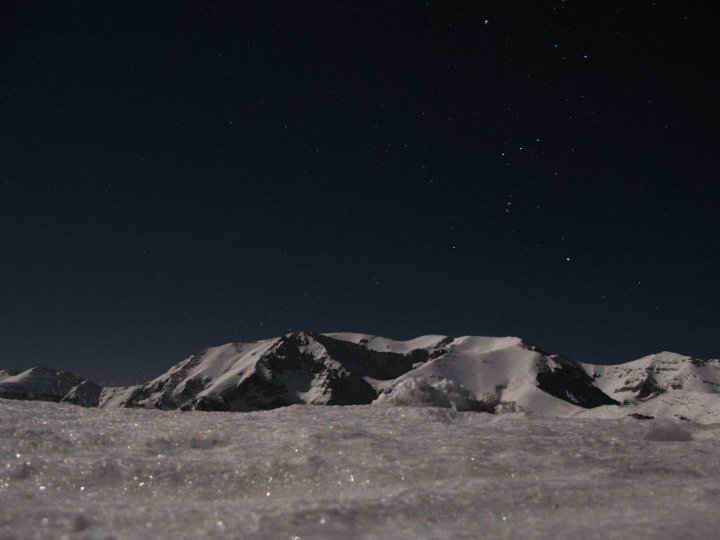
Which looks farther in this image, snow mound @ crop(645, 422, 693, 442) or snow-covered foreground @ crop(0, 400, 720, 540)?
snow mound @ crop(645, 422, 693, 442)

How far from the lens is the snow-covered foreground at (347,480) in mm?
2934

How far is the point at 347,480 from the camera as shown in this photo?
3936 mm

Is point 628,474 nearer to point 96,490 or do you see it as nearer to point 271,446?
point 271,446

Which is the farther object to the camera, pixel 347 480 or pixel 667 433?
pixel 667 433

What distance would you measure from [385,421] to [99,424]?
3578 millimetres

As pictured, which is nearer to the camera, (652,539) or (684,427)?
(652,539)

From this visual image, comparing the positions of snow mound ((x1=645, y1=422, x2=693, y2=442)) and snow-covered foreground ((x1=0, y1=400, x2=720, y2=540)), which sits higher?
snow-covered foreground ((x1=0, y1=400, x2=720, y2=540))

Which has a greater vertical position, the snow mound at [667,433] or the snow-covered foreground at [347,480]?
the snow-covered foreground at [347,480]

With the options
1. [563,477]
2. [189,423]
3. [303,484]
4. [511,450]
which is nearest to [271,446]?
[303,484]

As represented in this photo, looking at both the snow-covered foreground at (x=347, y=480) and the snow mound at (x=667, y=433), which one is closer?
the snow-covered foreground at (x=347, y=480)

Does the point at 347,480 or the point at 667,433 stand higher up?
the point at 347,480

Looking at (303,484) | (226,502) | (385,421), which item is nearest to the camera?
(226,502)

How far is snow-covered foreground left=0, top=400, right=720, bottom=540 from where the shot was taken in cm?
293

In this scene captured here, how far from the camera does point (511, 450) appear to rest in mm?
4789
